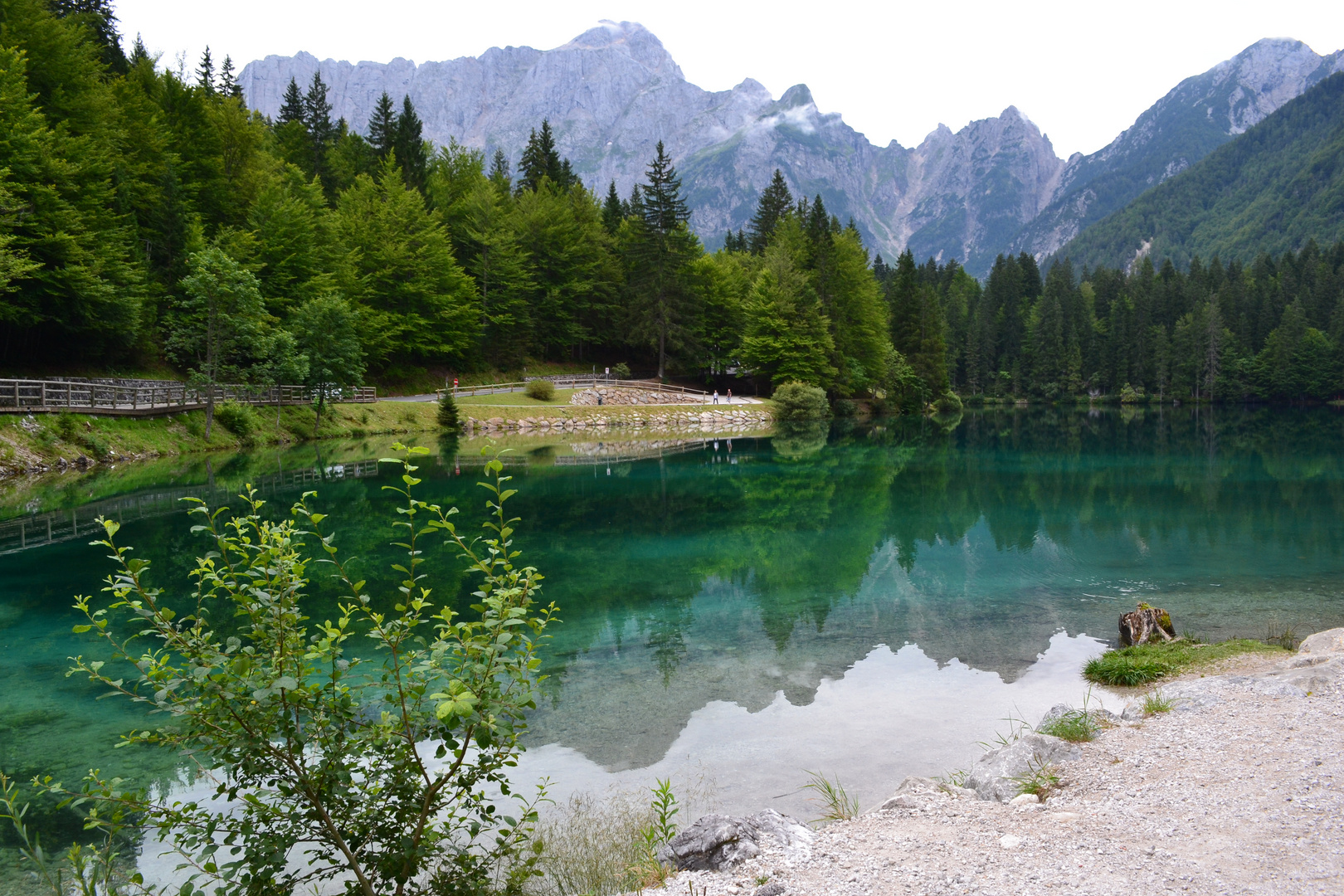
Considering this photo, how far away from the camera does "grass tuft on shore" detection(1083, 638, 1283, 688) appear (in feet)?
33.0

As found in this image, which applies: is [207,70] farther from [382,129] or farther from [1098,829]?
[1098,829]

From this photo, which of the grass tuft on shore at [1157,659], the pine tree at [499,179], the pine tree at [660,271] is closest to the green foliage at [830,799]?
the grass tuft on shore at [1157,659]

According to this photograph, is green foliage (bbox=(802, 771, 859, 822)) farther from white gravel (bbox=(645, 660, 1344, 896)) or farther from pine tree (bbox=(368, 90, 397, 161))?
pine tree (bbox=(368, 90, 397, 161))

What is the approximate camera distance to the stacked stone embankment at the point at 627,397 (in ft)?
204

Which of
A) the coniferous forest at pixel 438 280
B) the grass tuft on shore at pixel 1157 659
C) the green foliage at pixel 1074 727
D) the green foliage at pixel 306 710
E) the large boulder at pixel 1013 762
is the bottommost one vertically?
the grass tuft on shore at pixel 1157 659

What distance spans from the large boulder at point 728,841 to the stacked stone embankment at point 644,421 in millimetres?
47915

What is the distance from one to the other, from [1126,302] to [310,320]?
113 m

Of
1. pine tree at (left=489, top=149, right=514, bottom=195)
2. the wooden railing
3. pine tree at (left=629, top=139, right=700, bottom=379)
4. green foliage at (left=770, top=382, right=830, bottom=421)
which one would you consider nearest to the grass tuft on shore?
the wooden railing

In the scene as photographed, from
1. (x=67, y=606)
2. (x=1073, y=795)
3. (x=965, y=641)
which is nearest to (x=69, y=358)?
(x=67, y=606)

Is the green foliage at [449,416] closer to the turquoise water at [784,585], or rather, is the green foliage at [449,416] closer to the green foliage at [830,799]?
the turquoise water at [784,585]

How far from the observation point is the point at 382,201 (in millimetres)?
62031

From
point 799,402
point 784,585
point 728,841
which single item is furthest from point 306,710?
point 799,402

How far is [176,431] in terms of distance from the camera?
117 ft

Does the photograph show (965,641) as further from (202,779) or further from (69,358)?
(69,358)
